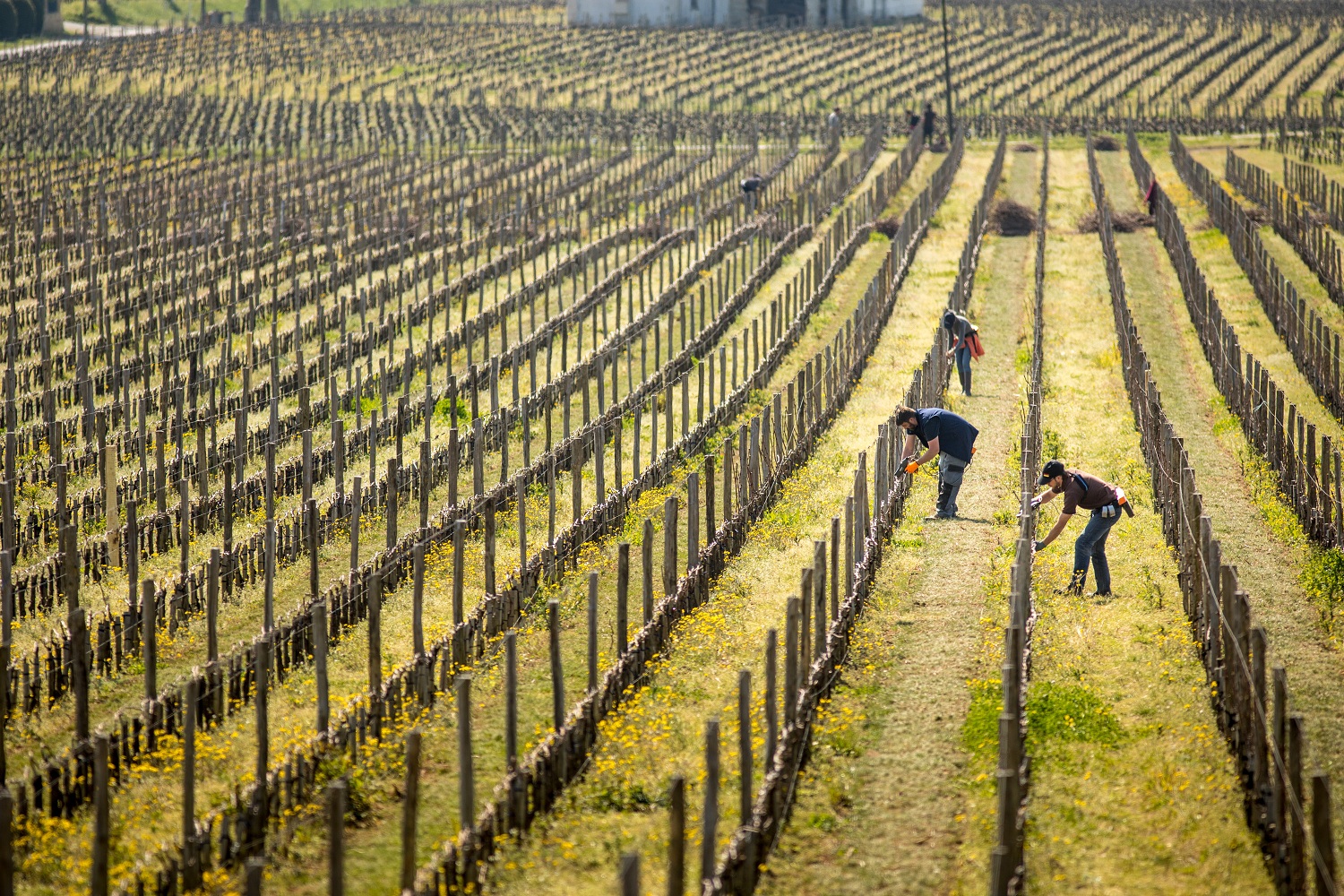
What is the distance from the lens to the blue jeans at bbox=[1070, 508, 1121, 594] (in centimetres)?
1185

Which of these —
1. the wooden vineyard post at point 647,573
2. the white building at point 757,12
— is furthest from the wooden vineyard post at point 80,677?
the white building at point 757,12

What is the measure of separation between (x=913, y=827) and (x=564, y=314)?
16.1m

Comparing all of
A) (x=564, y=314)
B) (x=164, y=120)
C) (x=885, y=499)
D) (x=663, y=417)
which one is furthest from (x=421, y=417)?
(x=164, y=120)

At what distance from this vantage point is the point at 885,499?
1423cm

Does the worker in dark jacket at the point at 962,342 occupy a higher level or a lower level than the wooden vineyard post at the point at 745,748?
higher

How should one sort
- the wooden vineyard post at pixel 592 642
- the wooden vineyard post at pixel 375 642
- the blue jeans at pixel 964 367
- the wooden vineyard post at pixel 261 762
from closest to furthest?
1. the wooden vineyard post at pixel 261 762
2. the wooden vineyard post at pixel 592 642
3. the wooden vineyard post at pixel 375 642
4. the blue jeans at pixel 964 367

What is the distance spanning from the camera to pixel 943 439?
1388cm

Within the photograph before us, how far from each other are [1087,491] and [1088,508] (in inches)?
5.9

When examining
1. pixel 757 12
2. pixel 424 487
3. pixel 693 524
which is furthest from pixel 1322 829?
pixel 757 12

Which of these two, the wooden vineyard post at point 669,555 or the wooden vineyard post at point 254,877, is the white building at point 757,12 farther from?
the wooden vineyard post at point 254,877

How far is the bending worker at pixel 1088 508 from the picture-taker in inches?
460

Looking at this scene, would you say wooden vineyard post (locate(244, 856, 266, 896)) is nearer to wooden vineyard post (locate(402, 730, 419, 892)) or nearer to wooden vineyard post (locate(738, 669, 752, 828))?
wooden vineyard post (locate(402, 730, 419, 892))

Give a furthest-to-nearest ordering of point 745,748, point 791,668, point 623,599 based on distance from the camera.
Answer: point 623,599 → point 791,668 → point 745,748

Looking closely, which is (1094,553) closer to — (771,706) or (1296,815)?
(771,706)
